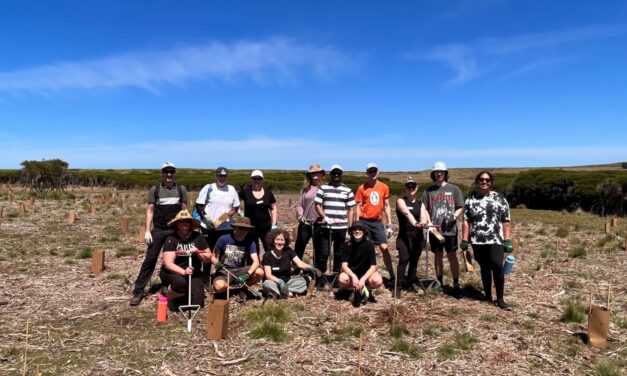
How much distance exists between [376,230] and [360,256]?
0.66 m

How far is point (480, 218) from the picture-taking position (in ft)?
21.9

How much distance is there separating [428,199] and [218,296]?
3.41 metres

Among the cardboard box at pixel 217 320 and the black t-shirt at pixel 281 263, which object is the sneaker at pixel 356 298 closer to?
the black t-shirt at pixel 281 263

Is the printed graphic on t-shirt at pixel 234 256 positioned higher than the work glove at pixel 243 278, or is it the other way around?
the printed graphic on t-shirt at pixel 234 256

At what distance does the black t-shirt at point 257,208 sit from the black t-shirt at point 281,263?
55 cm

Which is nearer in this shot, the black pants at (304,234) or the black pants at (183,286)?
the black pants at (183,286)

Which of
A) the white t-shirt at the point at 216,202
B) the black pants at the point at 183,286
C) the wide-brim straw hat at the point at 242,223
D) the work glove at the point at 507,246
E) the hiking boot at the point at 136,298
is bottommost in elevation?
the hiking boot at the point at 136,298

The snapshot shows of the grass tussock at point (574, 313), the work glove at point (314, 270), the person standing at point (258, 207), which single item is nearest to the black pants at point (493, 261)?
the grass tussock at point (574, 313)

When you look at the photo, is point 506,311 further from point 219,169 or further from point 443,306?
point 219,169

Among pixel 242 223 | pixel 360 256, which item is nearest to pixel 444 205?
pixel 360 256

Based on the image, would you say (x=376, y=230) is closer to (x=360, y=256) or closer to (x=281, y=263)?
(x=360, y=256)

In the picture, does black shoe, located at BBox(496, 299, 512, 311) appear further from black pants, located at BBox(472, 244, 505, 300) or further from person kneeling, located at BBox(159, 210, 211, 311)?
person kneeling, located at BBox(159, 210, 211, 311)

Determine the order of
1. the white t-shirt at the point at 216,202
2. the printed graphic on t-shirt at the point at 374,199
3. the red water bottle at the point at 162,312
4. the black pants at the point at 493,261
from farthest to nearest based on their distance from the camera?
1. the printed graphic on t-shirt at the point at 374,199
2. the white t-shirt at the point at 216,202
3. the black pants at the point at 493,261
4. the red water bottle at the point at 162,312

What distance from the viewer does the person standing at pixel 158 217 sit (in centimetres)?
679
